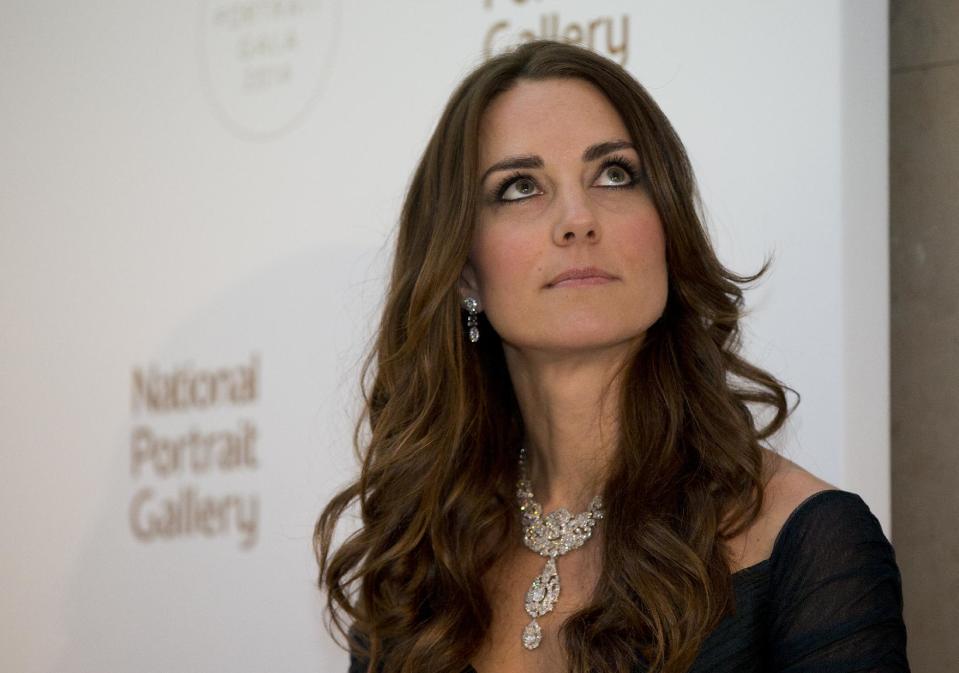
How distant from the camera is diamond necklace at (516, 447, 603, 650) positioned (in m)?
2.14

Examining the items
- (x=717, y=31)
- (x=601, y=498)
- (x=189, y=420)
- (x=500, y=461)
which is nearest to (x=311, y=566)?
(x=189, y=420)

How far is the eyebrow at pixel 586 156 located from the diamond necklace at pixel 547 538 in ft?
1.94

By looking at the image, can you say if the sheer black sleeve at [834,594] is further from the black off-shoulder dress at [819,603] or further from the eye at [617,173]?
the eye at [617,173]

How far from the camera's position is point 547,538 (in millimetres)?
2252

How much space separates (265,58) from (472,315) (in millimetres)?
1304

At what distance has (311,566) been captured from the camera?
10.0ft

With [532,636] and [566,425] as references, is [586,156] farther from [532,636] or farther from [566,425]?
[532,636]

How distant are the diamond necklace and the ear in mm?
375

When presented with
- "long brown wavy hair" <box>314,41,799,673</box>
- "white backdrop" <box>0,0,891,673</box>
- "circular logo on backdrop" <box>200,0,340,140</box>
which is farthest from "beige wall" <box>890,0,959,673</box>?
"circular logo on backdrop" <box>200,0,340,140</box>

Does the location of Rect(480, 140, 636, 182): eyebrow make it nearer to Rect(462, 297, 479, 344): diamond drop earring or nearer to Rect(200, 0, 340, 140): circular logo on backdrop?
Rect(462, 297, 479, 344): diamond drop earring

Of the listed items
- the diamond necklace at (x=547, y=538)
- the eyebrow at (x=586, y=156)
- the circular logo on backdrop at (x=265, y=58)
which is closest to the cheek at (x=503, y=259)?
the eyebrow at (x=586, y=156)

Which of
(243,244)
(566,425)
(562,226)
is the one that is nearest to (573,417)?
(566,425)

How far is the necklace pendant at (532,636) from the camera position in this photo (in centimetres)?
209

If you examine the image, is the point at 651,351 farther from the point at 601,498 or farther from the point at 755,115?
the point at 755,115
